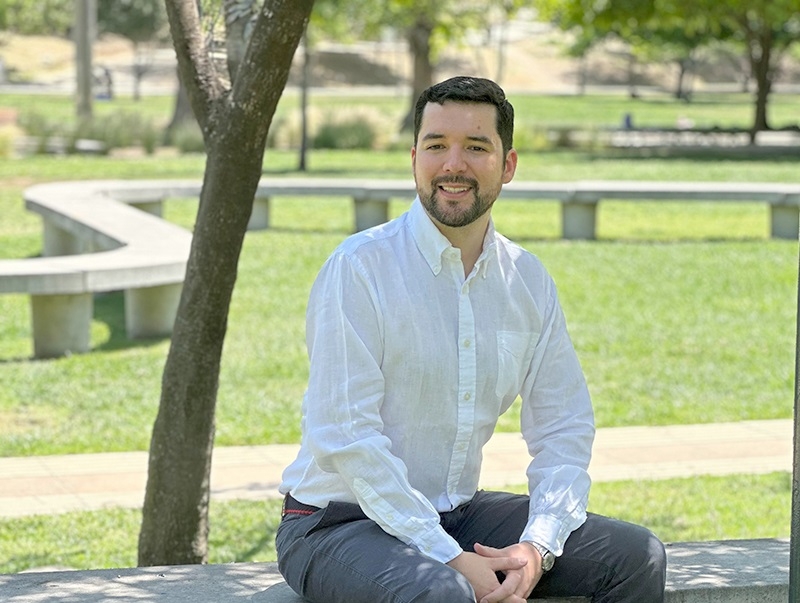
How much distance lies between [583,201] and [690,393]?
709cm

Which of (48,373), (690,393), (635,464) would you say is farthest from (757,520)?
(48,373)

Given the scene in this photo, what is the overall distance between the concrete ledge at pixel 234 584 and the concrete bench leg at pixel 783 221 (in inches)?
476

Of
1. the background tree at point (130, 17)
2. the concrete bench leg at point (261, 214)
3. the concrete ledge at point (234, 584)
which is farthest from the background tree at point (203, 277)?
the background tree at point (130, 17)

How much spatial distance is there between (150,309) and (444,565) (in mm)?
7173

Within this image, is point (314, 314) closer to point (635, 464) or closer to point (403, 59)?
point (635, 464)

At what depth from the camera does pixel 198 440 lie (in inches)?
186

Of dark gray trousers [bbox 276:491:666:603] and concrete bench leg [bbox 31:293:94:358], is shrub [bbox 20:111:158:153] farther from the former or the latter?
dark gray trousers [bbox 276:491:666:603]

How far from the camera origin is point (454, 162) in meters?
3.40

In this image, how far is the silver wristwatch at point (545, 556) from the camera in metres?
3.31

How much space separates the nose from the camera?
3.40 metres

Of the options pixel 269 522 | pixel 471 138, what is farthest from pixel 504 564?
pixel 269 522

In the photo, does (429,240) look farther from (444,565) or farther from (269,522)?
(269,522)

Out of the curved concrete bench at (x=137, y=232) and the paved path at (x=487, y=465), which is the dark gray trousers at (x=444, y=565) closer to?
the paved path at (x=487, y=465)

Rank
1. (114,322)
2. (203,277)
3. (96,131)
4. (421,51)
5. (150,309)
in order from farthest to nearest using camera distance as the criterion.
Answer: (421,51), (96,131), (114,322), (150,309), (203,277)
